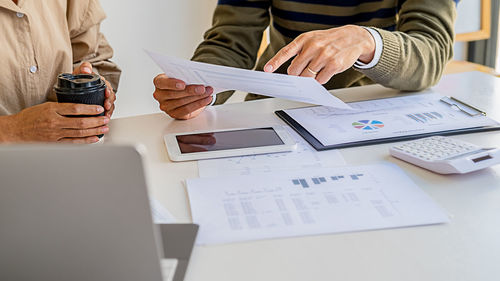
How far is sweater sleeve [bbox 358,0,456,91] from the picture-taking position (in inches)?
44.5

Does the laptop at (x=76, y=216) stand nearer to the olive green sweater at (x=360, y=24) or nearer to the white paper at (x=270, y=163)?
the white paper at (x=270, y=163)

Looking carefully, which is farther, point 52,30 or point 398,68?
point 52,30

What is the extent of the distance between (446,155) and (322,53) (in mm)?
306

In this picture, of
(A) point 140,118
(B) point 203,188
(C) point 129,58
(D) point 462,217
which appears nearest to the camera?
(D) point 462,217

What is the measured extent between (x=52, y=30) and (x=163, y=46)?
1176 mm

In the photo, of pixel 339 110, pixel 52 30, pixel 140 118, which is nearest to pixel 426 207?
pixel 339 110

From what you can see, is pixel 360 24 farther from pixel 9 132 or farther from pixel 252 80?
pixel 9 132

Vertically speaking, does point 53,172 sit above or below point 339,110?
above

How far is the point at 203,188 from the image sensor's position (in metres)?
0.82

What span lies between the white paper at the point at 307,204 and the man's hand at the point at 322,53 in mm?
241

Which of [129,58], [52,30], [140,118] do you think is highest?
[52,30]

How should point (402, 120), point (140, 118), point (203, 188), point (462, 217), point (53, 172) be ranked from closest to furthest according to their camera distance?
point (53, 172) → point (462, 217) → point (203, 188) → point (402, 120) → point (140, 118)

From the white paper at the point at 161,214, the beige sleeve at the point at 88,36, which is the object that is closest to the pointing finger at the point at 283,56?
the white paper at the point at 161,214

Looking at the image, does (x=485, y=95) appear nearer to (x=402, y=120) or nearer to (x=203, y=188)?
(x=402, y=120)
